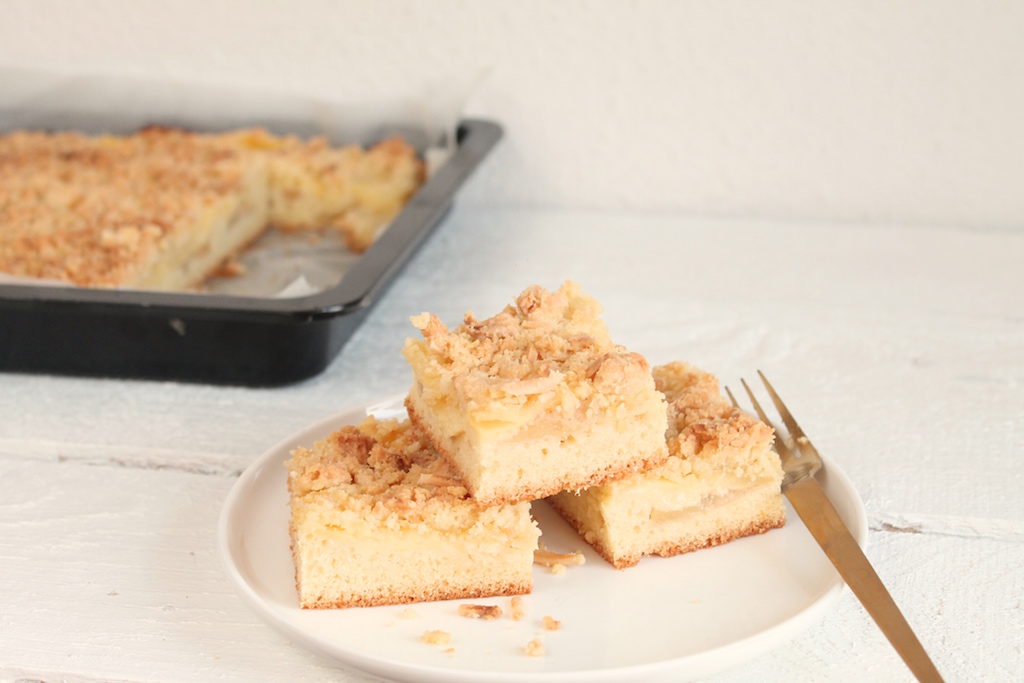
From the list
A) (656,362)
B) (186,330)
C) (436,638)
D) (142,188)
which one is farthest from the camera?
(142,188)

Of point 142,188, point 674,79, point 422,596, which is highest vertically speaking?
point 674,79

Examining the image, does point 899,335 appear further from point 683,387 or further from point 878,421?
point 683,387

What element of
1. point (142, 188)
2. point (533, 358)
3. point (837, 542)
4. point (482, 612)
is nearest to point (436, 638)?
point (482, 612)

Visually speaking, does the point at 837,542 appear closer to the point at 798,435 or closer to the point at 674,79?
the point at 798,435

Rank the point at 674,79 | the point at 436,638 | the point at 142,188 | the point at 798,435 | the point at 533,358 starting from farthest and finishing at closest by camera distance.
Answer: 1. the point at 674,79
2. the point at 142,188
3. the point at 798,435
4. the point at 533,358
5. the point at 436,638

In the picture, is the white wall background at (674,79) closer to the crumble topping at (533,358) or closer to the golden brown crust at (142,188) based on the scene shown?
the golden brown crust at (142,188)

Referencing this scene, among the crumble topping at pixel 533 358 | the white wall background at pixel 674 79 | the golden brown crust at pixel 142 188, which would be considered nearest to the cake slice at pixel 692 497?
the crumble topping at pixel 533 358
